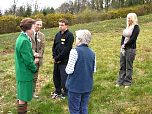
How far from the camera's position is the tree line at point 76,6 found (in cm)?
4526

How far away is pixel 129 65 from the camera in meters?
9.28

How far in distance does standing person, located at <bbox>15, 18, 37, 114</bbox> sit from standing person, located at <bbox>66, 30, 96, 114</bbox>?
30.5 inches

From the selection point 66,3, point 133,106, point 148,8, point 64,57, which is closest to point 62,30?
point 64,57

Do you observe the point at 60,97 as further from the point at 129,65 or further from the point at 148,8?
the point at 148,8

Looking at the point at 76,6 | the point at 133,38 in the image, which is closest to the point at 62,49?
the point at 133,38

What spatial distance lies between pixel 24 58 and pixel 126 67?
363 centimetres

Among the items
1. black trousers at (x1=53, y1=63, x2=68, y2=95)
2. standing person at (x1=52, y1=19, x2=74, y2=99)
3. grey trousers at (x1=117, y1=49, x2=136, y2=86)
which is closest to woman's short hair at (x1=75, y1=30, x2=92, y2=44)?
standing person at (x1=52, y1=19, x2=74, y2=99)

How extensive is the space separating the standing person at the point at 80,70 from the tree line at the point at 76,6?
116 ft

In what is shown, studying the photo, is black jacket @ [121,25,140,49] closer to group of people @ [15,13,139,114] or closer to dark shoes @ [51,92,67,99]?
dark shoes @ [51,92,67,99]

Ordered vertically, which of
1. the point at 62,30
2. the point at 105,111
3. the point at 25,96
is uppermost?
the point at 62,30

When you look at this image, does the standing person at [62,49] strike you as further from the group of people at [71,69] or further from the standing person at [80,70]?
the standing person at [80,70]

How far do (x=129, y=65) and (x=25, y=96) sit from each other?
11.3 ft

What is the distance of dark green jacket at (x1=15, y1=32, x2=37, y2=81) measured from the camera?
651cm

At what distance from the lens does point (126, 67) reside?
9.38m
